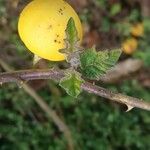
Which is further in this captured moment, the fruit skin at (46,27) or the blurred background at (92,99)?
the blurred background at (92,99)

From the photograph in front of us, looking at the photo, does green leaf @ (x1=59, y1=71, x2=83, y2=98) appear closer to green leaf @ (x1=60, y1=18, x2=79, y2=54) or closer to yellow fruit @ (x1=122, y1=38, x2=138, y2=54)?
green leaf @ (x1=60, y1=18, x2=79, y2=54)

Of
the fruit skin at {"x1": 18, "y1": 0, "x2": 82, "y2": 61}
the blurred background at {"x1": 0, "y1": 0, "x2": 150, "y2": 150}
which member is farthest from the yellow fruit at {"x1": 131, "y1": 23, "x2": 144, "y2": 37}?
the fruit skin at {"x1": 18, "y1": 0, "x2": 82, "y2": 61}

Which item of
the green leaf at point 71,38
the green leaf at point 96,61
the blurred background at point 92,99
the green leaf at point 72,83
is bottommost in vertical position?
the green leaf at point 72,83

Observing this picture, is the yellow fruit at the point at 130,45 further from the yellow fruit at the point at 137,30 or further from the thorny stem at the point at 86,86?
the thorny stem at the point at 86,86

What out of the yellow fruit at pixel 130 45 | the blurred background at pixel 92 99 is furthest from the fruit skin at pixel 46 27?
the yellow fruit at pixel 130 45

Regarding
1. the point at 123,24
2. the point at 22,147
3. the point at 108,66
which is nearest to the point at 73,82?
the point at 108,66

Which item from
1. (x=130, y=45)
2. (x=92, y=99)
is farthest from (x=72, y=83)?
(x=130, y=45)

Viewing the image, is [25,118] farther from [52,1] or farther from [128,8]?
[52,1]
